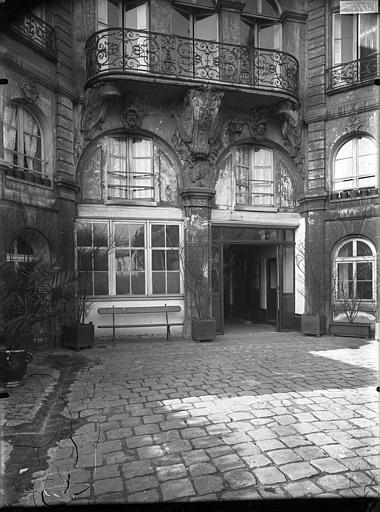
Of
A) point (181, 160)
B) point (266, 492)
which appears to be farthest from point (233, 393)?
point (181, 160)

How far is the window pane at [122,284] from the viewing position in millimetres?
10828

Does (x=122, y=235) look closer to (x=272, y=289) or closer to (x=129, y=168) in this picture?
(x=129, y=168)

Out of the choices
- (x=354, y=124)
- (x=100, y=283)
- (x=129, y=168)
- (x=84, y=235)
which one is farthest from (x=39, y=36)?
(x=354, y=124)

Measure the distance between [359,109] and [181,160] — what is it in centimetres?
501

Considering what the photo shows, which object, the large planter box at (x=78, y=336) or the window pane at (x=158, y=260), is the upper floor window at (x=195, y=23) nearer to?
the window pane at (x=158, y=260)

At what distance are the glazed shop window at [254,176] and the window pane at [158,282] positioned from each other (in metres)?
3.12

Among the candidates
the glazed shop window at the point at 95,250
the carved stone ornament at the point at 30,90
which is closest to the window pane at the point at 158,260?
the glazed shop window at the point at 95,250

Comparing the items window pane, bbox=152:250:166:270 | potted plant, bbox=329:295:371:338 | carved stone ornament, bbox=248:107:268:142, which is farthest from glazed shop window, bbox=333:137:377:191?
window pane, bbox=152:250:166:270

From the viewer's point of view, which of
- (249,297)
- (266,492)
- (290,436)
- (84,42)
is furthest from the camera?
(249,297)

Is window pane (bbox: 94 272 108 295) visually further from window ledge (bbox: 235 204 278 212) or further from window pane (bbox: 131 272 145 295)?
window ledge (bbox: 235 204 278 212)

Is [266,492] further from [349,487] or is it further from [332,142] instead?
[332,142]

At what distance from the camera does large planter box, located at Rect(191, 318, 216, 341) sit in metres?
10.3

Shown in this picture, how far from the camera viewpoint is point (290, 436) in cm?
402

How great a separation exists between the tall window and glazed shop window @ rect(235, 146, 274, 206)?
2.31 m
